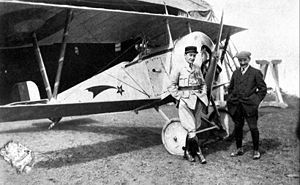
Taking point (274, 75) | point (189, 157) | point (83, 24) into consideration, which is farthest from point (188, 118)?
point (274, 75)

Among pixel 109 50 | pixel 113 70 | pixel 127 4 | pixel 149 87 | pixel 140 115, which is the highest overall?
pixel 127 4

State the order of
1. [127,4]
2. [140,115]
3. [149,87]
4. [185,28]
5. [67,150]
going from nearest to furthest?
1. [67,150]
2. [149,87]
3. [185,28]
4. [127,4]
5. [140,115]

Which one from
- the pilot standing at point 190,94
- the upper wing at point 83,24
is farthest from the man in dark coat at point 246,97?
the upper wing at point 83,24

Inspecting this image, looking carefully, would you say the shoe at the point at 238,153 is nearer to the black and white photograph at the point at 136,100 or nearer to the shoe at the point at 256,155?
the black and white photograph at the point at 136,100

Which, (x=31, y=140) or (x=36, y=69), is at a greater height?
(x=36, y=69)

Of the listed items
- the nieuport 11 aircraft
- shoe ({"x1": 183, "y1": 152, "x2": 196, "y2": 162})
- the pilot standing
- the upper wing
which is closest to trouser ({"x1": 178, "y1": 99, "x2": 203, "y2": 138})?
the pilot standing

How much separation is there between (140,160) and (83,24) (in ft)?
9.26

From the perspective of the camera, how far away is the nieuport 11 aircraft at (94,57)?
472 centimetres

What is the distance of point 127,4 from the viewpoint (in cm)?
896

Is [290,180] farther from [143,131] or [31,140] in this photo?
[31,140]

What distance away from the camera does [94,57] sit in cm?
739

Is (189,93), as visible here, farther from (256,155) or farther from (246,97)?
(256,155)

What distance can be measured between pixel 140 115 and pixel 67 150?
15.6 feet

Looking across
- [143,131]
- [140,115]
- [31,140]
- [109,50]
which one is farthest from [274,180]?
[140,115]
